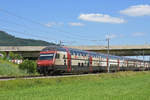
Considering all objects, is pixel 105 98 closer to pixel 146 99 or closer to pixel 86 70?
pixel 146 99

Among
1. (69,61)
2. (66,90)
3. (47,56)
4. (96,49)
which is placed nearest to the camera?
(66,90)

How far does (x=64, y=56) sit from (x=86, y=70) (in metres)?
7.73

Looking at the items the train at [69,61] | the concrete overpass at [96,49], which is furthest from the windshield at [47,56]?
the concrete overpass at [96,49]

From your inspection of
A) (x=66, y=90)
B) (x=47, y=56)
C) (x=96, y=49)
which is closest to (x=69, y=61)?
(x=47, y=56)

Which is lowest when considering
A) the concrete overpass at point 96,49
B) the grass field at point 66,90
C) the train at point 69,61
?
the grass field at point 66,90

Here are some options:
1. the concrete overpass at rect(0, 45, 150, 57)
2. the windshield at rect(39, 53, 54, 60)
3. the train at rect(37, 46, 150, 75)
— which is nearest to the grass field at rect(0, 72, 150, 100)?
the train at rect(37, 46, 150, 75)

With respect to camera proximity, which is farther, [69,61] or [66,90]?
[69,61]

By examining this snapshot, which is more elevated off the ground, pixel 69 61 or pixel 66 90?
pixel 69 61

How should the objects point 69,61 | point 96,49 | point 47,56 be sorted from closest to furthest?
point 47,56
point 69,61
point 96,49

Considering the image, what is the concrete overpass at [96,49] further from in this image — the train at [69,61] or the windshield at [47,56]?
the windshield at [47,56]

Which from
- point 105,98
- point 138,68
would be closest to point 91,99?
point 105,98

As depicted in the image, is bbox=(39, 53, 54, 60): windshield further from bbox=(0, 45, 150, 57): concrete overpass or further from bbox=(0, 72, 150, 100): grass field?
bbox=(0, 45, 150, 57): concrete overpass

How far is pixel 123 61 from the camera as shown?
194 feet

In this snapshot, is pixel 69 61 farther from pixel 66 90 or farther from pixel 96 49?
pixel 96 49
